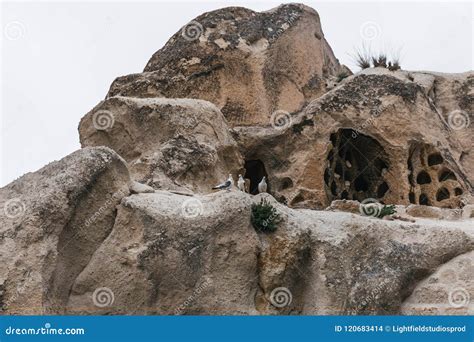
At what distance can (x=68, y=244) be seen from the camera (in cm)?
1486

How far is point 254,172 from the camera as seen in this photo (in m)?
21.0

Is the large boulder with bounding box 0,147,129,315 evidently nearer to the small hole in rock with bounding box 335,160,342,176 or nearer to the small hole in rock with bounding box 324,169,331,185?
the small hole in rock with bounding box 324,169,331,185

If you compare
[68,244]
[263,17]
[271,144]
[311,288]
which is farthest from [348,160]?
[68,244]

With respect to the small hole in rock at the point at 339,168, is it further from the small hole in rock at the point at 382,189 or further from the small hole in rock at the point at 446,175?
the small hole in rock at the point at 446,175

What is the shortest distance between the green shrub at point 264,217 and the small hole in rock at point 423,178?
606 cm

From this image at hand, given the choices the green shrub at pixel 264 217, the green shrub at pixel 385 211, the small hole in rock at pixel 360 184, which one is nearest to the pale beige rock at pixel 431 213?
the green shrub at pixel 385 211

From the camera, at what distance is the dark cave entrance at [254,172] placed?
68.1 feet

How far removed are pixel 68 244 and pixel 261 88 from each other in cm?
776

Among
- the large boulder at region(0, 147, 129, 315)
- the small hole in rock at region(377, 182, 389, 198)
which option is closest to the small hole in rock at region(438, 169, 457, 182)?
the small hole in rock at region(377, 182, 389, 198)

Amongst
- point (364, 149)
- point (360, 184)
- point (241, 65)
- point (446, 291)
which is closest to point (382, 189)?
point (360, 184)

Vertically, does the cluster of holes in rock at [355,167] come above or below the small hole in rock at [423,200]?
above

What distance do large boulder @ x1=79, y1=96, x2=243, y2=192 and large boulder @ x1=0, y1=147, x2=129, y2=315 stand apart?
1911 mm

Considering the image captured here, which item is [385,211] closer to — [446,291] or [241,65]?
[446,291]

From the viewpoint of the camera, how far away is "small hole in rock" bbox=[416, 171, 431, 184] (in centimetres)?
2036
